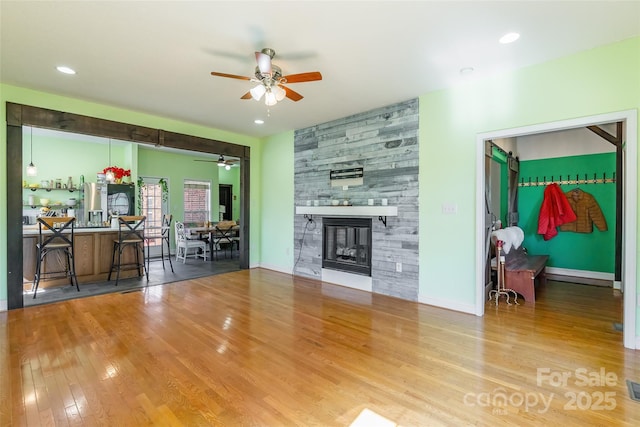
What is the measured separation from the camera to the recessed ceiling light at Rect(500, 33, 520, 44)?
259cm

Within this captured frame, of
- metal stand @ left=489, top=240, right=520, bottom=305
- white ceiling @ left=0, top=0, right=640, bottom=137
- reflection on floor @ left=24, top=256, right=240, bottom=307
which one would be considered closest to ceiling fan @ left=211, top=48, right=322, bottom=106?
white ceiling @ left=0, top=0, right=640, bottom=137

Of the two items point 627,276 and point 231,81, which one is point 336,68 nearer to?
point 231,81

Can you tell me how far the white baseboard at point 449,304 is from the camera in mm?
3592

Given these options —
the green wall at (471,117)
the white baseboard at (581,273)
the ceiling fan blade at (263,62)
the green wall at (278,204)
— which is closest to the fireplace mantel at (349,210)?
the green wall at (471,117)

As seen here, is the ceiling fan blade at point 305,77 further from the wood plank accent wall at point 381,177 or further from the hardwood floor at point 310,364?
the hardwood floor at point 310,364

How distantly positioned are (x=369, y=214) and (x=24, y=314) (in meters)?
4.36

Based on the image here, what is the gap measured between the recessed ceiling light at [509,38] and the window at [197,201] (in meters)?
7.96

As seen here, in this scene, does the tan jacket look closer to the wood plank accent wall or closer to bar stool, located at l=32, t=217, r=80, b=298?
the wood plank accent wall

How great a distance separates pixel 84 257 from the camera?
498 cm

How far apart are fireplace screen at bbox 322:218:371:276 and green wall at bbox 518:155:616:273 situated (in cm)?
339

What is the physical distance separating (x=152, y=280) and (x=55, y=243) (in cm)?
145

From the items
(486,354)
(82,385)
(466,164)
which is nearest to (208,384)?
(82,385)

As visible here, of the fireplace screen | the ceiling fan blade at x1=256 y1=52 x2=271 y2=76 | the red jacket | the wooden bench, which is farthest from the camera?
the red jacket

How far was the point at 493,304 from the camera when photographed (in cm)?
388
